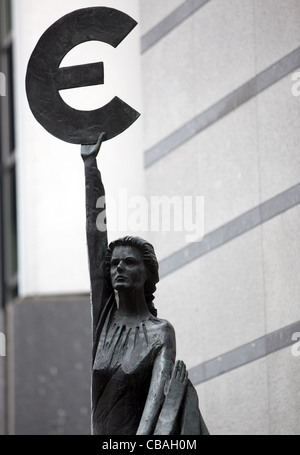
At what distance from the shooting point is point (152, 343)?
1574 cm

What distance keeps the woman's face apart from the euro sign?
1056 millimetres

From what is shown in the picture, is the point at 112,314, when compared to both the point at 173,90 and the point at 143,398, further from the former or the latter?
the point at 173,90

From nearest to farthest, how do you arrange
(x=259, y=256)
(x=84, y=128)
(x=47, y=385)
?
(x=84, y=128)
(x=259, y=256)
(x=47, y=385)

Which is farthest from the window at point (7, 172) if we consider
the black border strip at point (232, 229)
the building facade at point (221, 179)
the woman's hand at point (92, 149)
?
the woman's hand at point (92, 149)

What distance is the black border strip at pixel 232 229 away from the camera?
2019 cm

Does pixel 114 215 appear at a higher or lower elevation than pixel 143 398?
higher

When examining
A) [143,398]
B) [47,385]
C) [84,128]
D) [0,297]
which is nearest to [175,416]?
[143,398]

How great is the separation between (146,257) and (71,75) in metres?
1.72

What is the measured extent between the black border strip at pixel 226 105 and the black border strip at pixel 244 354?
2.59 m

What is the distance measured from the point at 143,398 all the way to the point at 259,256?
5152mm

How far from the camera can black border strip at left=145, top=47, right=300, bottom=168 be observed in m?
20.5

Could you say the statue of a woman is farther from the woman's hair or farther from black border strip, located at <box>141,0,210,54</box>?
black border strip, located at <box>141,0,210,54</box>

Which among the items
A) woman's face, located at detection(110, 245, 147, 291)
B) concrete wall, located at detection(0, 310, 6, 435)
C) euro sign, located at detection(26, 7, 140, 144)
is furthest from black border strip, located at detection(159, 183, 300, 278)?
concrete wall, located at detection(0, 310, 6, 435)

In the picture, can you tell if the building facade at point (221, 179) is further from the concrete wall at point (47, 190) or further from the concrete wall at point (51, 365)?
the concrete wall at point (51, 365)
